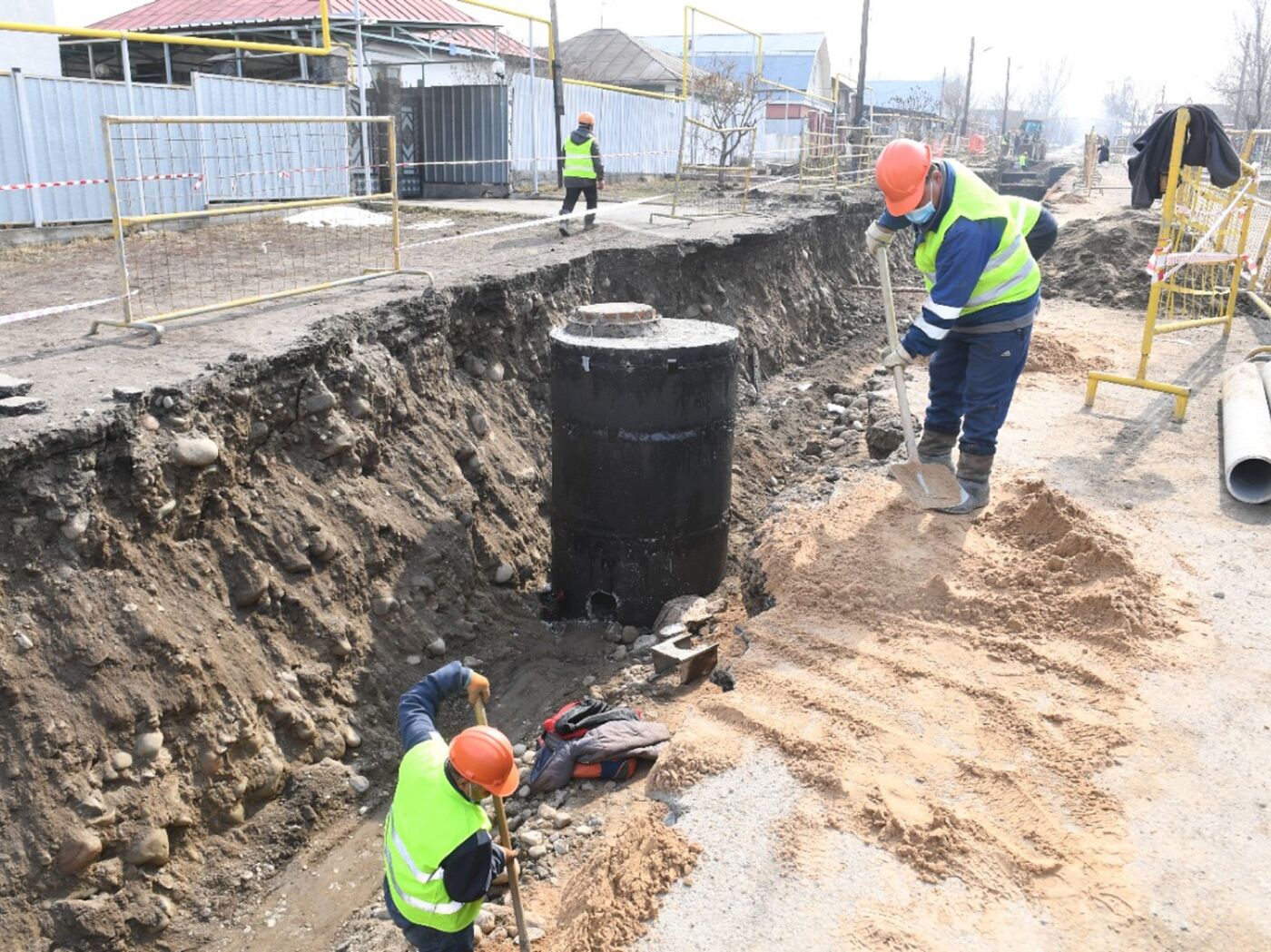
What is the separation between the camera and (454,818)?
10.00 ft

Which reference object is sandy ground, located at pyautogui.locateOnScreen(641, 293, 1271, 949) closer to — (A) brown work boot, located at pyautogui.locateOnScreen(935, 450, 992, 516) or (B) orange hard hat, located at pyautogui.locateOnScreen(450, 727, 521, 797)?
(A) brown work boot, located at pyautogui.locateOnScreen(935, 450, 992, 516)

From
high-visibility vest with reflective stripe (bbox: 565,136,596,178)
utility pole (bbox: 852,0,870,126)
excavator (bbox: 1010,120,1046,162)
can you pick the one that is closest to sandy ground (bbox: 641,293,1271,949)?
high-visibility vest with reflective stripe (bbox: 565,136,596,178)

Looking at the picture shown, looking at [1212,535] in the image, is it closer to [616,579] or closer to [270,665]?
[616,579]

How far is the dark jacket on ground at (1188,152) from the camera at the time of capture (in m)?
7.38

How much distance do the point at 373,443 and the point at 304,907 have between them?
262 cm

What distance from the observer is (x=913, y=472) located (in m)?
5.61

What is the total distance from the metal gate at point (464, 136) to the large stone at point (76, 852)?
13489 millimetres

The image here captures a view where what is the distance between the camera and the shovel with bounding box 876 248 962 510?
5426mm

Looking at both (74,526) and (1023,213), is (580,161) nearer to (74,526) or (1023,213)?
(1023,213)

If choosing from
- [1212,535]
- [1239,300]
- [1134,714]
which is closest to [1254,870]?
[1134,714]

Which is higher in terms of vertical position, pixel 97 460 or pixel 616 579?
pixel 97 460

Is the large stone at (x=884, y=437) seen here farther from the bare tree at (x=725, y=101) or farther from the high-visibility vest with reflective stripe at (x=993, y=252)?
the bare tree at (x=725, y=101)

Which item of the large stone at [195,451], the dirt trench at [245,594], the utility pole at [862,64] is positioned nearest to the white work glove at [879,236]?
the dirt trench at [245,594]

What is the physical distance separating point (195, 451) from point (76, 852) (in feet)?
5.69
